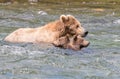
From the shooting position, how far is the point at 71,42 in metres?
16.5

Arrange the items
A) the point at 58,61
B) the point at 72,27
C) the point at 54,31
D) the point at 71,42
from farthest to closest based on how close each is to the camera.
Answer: the point at 72,27
the point at 54,31
the point at 71,42
the point at 58,61

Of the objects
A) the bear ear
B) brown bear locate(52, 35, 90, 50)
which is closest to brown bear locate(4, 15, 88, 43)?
the bear ear

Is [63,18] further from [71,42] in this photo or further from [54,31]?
[71,42]

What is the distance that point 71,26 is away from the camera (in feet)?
56.1

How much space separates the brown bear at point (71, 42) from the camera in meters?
16.4

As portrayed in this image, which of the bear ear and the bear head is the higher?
the bear ear

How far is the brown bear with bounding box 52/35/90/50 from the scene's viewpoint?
16.4 m

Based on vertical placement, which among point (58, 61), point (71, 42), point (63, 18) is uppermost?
point (63, 18)

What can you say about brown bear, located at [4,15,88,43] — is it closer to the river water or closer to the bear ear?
the bear ear

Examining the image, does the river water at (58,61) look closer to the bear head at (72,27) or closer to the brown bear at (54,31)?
the brown bear at (54,31)

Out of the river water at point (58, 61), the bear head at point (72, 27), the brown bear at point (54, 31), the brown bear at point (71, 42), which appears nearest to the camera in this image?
the river water at point (58, 61)

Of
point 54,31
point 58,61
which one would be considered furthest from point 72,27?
point 58,61

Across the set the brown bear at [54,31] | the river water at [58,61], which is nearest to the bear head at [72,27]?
the brown bear at [54,31]

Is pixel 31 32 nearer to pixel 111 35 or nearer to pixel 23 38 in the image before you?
pixel 23 38
